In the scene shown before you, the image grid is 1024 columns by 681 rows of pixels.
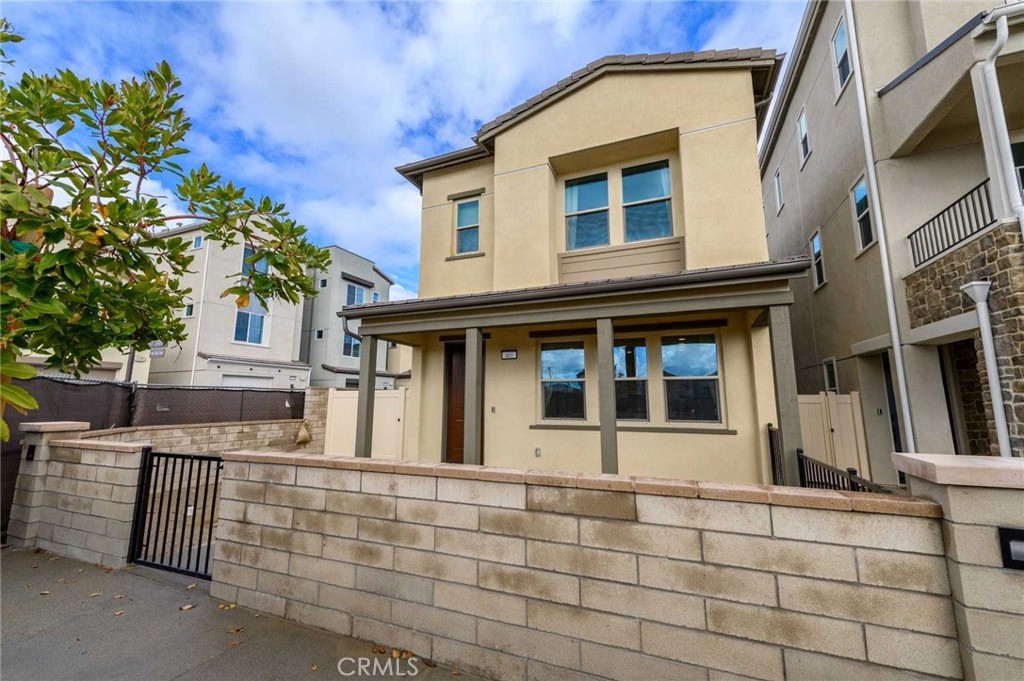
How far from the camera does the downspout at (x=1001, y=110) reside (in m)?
4.32

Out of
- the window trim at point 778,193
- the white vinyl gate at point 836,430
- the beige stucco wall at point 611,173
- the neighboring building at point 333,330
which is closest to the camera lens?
the beige stucco wall at point 611,173

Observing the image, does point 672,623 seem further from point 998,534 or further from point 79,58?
point 79,58

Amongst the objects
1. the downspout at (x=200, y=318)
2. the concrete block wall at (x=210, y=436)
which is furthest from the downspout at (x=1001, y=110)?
the downspout at (x=200, y=318)

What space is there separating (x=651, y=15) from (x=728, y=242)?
4.44 metres

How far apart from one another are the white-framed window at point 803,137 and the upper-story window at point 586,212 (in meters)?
5.97

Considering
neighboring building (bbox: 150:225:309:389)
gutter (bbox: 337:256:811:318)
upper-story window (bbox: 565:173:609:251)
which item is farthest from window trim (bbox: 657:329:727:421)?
neighboring building (bbox: 150:225:309:389)

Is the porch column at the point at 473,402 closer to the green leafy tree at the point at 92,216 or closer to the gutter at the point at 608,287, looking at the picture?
the gutter at the point at 608,287

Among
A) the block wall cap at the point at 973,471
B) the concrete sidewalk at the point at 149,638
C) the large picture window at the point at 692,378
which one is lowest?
the concrete sidewalk at the point at 149,638

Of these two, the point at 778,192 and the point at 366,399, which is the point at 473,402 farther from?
the point at 778,192

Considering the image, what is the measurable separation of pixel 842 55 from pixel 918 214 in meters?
3.54

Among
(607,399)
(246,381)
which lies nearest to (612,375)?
(607,399)

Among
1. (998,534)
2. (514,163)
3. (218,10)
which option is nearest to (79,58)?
(218,10)

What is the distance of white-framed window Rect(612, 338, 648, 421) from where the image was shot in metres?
6.19

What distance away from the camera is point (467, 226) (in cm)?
776
